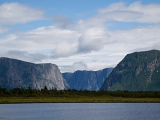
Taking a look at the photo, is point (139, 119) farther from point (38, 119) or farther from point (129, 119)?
point (38, 119)

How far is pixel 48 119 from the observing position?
93938 millimetres

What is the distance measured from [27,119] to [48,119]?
7406 millimetres

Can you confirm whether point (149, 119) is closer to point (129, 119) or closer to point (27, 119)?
point (129, 119)

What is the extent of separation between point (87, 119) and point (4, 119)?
2870 centimetres

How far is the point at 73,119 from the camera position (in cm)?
9275

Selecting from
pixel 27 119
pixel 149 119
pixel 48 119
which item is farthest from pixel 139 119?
pixel 27 119

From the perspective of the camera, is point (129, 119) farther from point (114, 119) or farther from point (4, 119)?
point (4, 119)

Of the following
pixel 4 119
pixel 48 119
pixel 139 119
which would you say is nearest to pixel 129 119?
pixel 139 119

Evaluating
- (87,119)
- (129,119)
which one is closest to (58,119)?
(87,119)

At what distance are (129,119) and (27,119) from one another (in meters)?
35.4

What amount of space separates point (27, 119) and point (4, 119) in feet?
25.6

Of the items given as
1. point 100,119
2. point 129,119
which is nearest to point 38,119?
point 100,119

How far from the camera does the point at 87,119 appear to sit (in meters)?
93.0

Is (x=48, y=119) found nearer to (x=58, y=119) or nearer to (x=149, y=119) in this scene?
(x=58, y=119)
